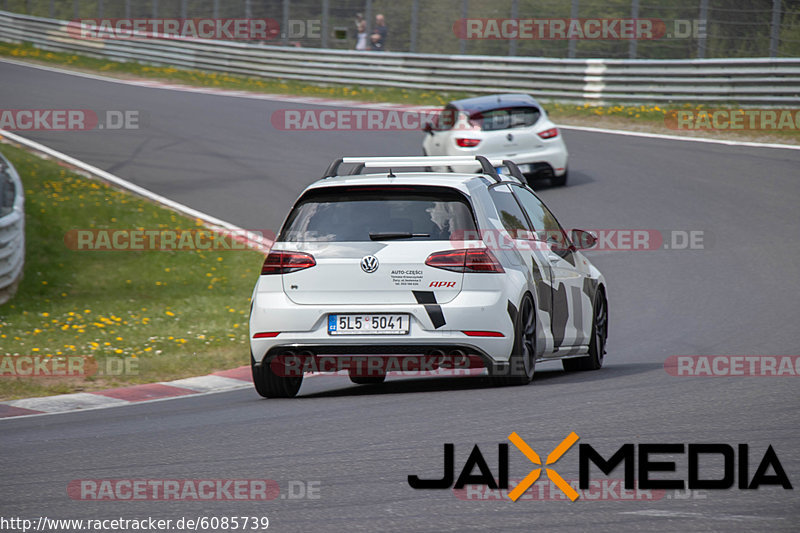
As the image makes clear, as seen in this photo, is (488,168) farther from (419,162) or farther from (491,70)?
(491,70)

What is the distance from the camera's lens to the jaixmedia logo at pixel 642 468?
539 cm

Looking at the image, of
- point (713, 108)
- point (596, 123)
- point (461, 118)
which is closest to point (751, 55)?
point (713, 108)

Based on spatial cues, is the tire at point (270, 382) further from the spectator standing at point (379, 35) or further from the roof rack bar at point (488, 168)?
the spectator standing at point (379, 35)

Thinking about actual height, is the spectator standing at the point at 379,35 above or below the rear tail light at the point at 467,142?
above

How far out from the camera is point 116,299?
563 inches

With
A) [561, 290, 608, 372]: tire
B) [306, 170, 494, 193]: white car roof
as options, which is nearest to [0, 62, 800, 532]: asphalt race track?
[561, 290, 608, 372]: tire

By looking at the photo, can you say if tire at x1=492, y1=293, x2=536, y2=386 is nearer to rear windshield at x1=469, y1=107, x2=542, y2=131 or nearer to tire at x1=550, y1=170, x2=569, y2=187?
rear windshield at x1=469, y1=107, x2=542, y2=131

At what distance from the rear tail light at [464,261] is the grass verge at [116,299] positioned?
12.1ft

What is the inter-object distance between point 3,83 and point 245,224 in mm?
16246

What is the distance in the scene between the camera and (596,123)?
2723 cm

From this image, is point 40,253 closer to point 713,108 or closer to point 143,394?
point 143,394

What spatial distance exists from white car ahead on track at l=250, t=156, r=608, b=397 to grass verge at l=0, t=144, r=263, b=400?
280 cm

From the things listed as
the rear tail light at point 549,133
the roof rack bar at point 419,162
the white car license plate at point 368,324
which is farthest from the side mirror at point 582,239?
the rear tail light at point 549,133

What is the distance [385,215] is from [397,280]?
49 cm
